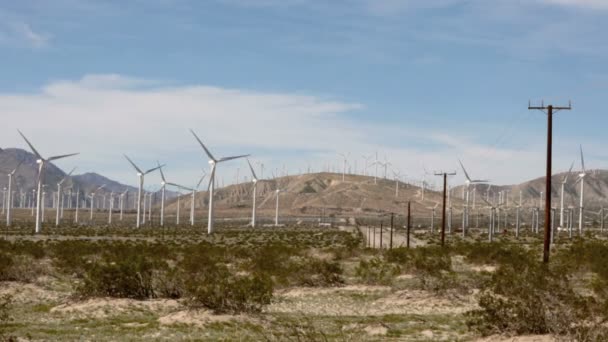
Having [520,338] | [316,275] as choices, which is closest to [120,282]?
[316,275]

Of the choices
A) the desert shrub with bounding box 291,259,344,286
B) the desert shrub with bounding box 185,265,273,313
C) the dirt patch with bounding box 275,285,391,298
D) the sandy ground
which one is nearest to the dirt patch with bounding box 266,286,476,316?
the dirt patch with bounding box 275,285,391,298

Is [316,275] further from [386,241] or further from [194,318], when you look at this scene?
[386,241]

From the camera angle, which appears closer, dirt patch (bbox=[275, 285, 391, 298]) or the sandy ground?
dirt patch (bbox=[275, 285, 391, 298])

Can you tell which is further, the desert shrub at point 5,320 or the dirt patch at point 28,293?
the dirt patch at point 28,293

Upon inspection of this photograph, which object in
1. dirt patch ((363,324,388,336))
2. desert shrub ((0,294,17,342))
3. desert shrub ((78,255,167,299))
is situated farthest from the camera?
desert shrub ((78,255,167,299))

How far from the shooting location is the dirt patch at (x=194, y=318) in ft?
82.8

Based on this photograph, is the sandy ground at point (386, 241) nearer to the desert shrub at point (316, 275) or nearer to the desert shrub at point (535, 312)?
the desert shrub at point (316, 275)

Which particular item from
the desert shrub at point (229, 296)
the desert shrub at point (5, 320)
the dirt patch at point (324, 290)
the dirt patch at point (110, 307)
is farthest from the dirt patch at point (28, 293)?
the dirt patch at point (324, 290)

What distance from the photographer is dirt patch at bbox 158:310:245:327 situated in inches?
993

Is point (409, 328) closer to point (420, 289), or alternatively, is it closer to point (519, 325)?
point (519, 325)

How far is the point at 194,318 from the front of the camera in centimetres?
2569

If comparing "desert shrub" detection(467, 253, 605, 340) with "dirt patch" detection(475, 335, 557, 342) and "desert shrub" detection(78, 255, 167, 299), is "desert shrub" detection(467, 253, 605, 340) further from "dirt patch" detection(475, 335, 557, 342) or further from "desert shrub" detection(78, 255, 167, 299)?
"desert shrub" detection(78, 255, 167, 299)

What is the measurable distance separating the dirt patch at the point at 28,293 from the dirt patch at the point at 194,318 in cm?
807

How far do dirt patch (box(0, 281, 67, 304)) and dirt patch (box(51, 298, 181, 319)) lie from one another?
2.77 meters
